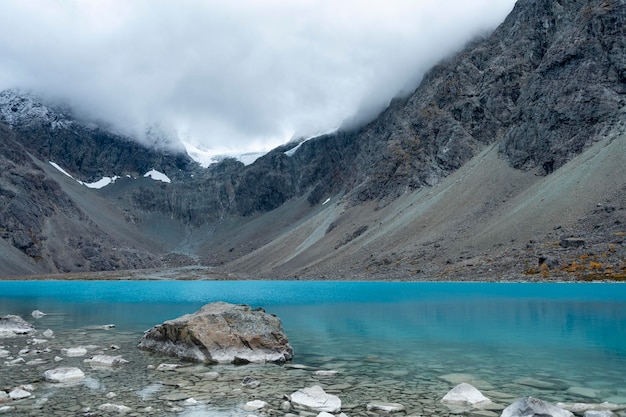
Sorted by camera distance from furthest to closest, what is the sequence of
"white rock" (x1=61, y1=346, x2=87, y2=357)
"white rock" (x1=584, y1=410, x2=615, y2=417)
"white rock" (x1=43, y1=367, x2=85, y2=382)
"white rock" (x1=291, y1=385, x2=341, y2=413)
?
"white rock" (x1=61, y1=346, x2=87, y2=357) < "white rock" (x1=43, y1=367, x2=85, y2=382) < "white rock" (x1=291, y1=385, x2=341, y2=413) < "white rock" (x1=584, y1=410, x2=615, y2=417)

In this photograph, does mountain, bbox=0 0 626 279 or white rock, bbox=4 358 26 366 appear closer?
white rock, bbox=4 358 26 366

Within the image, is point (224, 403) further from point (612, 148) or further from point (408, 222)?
point (408, 222)

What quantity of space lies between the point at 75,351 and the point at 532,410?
20159mm

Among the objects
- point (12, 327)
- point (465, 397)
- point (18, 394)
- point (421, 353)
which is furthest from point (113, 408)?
point (12, 327)

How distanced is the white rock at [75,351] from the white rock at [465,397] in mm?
16933

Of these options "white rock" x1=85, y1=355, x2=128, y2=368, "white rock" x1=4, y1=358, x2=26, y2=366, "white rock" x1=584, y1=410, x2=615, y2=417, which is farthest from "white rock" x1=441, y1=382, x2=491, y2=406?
"white rock" x1=4, y1=358, x2=26, y2=366

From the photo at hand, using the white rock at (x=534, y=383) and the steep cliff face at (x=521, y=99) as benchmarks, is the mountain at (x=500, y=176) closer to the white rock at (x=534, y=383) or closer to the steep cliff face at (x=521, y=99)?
the steep cliff face at (x=521, y=99)

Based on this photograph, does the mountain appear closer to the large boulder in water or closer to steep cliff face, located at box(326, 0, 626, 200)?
steep cliff face, located at box(326, 0, 626, 200)

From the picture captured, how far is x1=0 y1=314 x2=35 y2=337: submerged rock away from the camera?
1275 inches

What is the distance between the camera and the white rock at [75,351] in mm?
24703

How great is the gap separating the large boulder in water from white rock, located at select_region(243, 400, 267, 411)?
7.44 meters

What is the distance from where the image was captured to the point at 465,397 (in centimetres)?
1612

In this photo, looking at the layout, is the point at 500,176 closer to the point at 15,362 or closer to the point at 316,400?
the point at 15,362

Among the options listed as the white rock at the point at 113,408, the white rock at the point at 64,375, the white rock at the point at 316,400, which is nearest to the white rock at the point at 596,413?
the white rock at the point at 316,400
